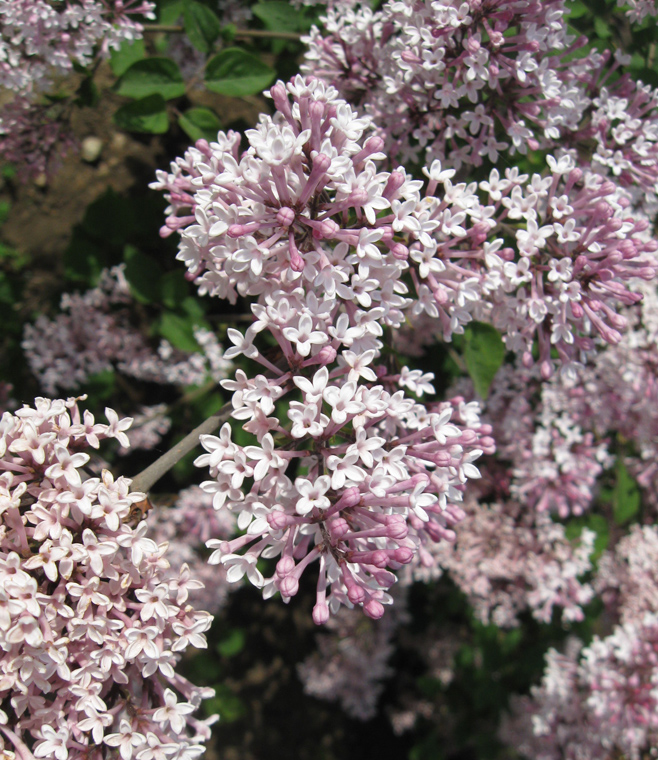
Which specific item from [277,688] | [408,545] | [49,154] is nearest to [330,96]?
[408,545]

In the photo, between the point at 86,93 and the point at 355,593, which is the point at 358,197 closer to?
the point at 355,593

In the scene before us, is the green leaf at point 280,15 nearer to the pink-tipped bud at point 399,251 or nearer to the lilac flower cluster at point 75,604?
the pink-tipped bud at point 399,251

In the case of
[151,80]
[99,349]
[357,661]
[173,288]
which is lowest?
[357,661]

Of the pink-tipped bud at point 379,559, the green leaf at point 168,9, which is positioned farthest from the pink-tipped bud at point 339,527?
the green leaf at point 168,9

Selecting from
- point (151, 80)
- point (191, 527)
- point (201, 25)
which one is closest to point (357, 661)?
point (191, 527)

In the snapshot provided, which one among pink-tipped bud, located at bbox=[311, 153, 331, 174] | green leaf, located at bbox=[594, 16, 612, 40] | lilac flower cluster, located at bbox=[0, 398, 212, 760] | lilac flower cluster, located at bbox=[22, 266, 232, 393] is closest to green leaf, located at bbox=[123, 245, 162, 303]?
lilac flower cluster, located at bbox=[22, 266, 232, 393]

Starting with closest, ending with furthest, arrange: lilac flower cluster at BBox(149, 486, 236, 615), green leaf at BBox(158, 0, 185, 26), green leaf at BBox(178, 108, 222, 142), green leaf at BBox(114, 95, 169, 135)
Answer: green leaf at BBox(114, 95, 169, 135) → green leaf at BBox(178, 108, 222, 142) → green leaf at BBox(158, 0, 185, 26) → lilac flower cluster at BBox(149, 486, 236, 615)

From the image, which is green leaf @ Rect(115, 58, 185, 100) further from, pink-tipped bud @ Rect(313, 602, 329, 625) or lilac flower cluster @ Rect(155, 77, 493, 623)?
pink-tipped bud @ Rect(313, 602, 329, 625)
